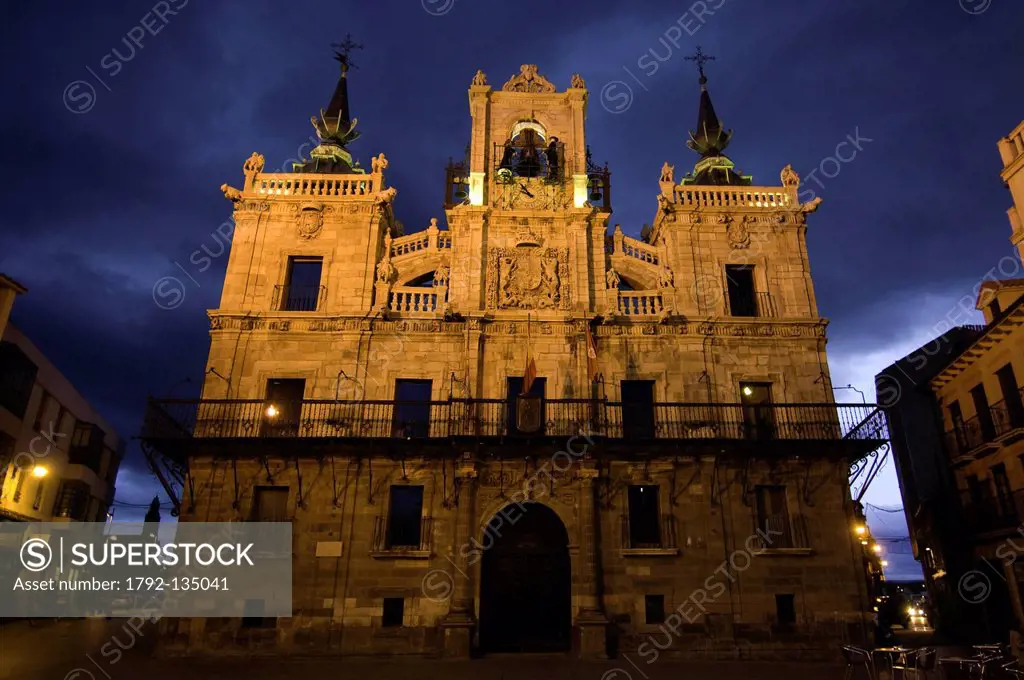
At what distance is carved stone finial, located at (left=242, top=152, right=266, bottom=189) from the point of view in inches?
951

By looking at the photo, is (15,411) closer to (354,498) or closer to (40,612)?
(40,612)

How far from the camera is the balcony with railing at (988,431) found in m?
23.1

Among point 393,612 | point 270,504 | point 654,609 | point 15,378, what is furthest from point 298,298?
point 654,609

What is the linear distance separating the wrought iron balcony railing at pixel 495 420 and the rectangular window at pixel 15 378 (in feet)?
41.5

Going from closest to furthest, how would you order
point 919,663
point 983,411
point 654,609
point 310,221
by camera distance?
point 919,663 < point 654,609 < point 310,221 < point 983,411

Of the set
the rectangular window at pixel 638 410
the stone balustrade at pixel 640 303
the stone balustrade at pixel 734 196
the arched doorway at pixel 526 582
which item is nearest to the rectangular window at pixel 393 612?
the arched doorway at pixel 526 582

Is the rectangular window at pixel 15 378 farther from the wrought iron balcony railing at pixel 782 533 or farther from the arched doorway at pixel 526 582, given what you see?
the wrought iron balcony railing at pixel 782 533

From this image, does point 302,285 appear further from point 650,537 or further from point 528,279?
point 650,537

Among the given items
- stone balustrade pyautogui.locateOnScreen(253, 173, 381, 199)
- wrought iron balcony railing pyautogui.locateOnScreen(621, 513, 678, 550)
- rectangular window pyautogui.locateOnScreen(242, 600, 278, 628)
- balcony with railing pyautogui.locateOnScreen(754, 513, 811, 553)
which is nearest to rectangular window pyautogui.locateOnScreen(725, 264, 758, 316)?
balcony with railing pyautogui.locateOnScreen(754, 513, 811, 553)

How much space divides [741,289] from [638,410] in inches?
259

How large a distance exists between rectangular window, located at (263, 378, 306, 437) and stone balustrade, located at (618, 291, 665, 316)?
11.5 meters

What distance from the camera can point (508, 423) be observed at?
68.4 feet

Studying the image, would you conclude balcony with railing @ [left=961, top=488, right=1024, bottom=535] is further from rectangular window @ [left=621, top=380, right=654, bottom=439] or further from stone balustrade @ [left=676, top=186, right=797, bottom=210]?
rectangular window @ [left=621, top=380, right=654, bottom=439]

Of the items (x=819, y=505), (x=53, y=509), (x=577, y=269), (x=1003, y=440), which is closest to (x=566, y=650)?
(x=819, y=505)
